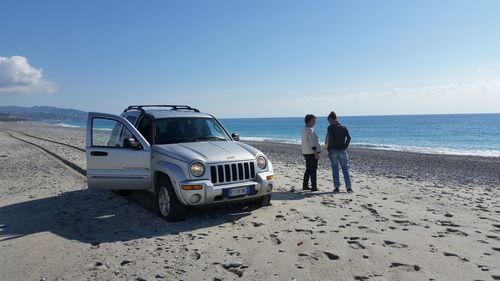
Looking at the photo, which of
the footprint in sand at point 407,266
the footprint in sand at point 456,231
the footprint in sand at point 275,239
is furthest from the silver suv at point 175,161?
the footprint in sand at point 456,231

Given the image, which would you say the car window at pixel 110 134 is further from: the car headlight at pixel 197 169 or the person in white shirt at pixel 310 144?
the person in white shirt at pixel 310 144

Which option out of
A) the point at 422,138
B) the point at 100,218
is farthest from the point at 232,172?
the point at 422,138

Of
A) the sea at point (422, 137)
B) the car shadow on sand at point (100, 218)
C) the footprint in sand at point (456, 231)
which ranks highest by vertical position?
the footprint in sand at point (456, 231)

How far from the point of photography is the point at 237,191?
6.59 m

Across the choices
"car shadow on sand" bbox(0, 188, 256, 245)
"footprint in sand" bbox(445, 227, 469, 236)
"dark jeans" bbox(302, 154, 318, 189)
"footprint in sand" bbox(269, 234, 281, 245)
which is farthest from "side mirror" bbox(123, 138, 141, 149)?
"footprint in sand" bbox(445, 227, 469, 236)

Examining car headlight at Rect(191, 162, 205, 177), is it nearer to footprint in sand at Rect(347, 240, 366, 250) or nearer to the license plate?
the license plate

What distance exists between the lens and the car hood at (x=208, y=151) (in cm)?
653

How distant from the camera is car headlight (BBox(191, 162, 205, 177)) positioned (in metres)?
6.38

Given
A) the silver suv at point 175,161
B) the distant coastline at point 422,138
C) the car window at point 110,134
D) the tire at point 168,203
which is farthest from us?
the distant coastline at point 422,138

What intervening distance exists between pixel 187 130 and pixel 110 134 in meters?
1.80

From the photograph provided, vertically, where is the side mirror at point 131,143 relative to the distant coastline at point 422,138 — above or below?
above

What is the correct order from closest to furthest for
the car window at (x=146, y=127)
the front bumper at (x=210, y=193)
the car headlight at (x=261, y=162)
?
the front bumper at (x=210, y=193) < the car headlight at (x=261, y=162) < the car window at (x=146, y=127)

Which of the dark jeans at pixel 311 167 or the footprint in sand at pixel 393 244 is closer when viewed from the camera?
the footprint in sand at pixel 393 244

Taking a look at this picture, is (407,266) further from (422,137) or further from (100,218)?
(422,137)
